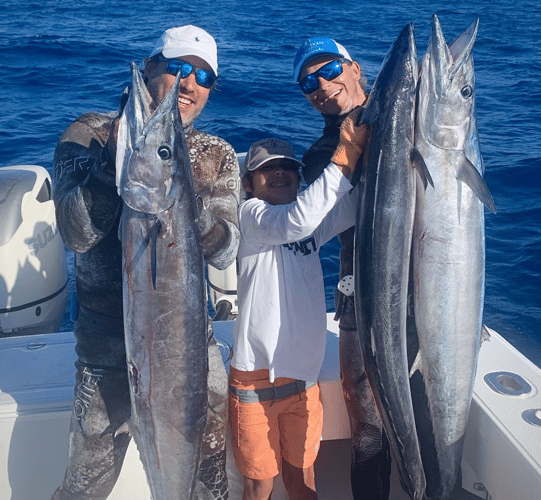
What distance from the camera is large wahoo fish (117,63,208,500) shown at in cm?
197

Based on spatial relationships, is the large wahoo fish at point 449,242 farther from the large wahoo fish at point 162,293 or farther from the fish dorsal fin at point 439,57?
the large wahoo fish at point 162,293

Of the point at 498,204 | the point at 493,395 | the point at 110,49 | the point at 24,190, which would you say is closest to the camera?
the point at 493,395

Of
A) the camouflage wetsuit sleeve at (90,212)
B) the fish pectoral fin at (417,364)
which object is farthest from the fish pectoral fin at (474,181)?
the camouflage wetsuit sleeve at (90,212)

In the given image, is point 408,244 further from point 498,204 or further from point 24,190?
point 498,204

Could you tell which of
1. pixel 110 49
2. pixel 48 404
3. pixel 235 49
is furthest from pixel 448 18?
pixel 48 404

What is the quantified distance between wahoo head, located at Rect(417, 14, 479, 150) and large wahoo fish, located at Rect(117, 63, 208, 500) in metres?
0.90

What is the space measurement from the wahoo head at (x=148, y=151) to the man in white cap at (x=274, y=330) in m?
0.58

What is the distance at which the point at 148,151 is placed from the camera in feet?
6.48

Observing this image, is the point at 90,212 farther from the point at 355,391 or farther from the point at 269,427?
the point at 355,391

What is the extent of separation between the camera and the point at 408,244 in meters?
2.27

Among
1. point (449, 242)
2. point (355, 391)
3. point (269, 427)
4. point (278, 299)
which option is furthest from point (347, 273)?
point (269, 427)

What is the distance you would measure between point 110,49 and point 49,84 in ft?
8.50

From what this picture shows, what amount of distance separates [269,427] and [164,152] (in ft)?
4.47

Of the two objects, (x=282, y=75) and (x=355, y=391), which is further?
(x=282, y=75)
